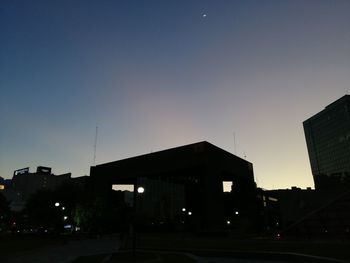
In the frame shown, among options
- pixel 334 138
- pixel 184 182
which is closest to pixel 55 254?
pixel 184 182

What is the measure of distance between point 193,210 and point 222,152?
30.0m

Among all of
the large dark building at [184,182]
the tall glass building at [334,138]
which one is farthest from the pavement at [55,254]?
the tall glass building at [334,138]

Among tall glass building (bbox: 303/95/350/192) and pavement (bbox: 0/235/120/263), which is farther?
tall glass building (bbox: 303/95/350/192)

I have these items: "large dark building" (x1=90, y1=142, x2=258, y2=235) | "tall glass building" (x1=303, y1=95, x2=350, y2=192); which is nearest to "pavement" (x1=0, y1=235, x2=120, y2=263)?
"large dark building" (x1=90, y1=142, x2=258, y2=235)

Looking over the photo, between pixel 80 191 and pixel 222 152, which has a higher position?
pixel 222 152

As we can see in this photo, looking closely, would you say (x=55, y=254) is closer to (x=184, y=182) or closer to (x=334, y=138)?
(x=184, y=182)

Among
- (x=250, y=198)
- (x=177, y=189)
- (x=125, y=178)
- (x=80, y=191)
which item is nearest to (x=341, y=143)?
(x=250, y=198)

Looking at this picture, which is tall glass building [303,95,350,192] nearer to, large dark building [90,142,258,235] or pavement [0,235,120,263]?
large dark building [90,142,258,235]

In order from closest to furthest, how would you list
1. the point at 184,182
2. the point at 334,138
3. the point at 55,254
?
the point at 55,254 → the point at 184,182 → the point at 334,138

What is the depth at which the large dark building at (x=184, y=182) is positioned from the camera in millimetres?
71500

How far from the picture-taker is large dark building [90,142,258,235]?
71500 millimetres

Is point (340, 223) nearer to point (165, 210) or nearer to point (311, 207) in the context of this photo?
point (311, 207)

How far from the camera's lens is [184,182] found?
330 ft

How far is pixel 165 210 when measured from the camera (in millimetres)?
81500
